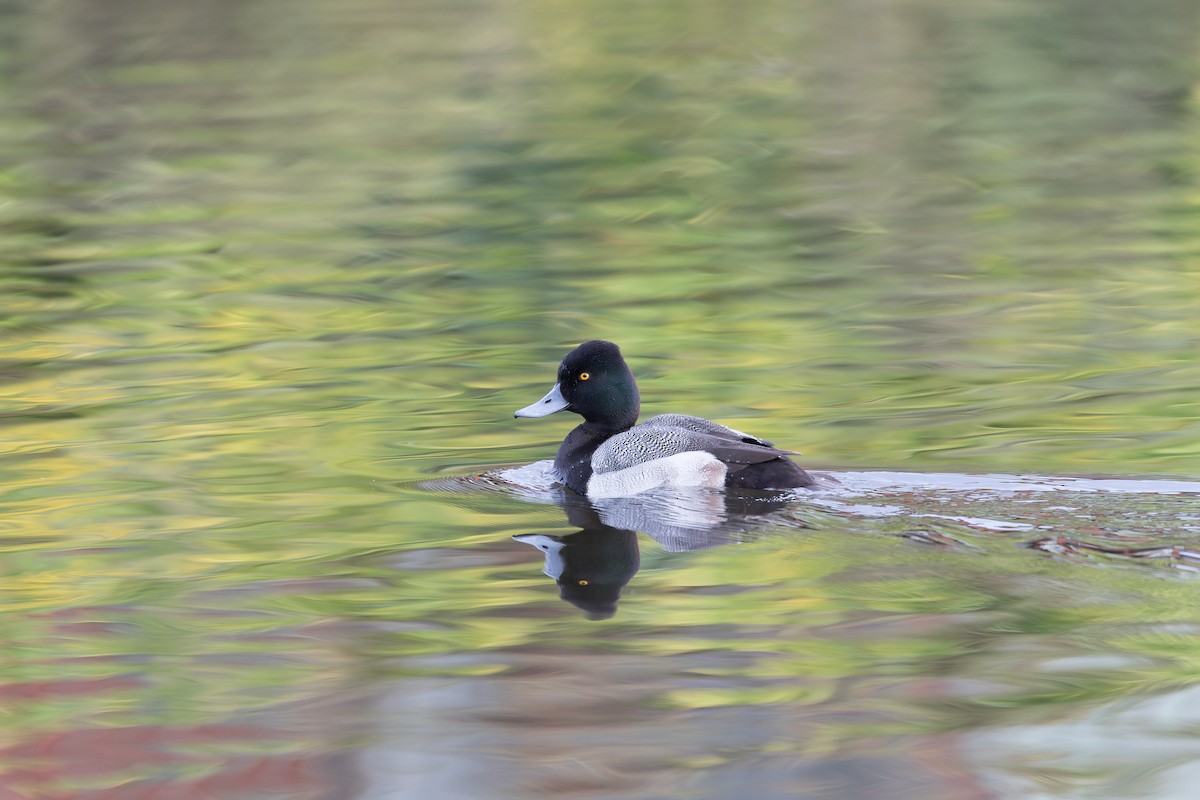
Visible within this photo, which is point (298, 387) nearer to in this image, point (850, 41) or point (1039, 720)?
point (1039, 720)

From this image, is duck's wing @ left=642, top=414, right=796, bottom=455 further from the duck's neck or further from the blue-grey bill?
the blue-grey bill

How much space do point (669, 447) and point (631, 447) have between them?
9.7 inches

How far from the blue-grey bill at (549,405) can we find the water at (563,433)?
0.28 m

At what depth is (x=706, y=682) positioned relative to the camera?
6469mm

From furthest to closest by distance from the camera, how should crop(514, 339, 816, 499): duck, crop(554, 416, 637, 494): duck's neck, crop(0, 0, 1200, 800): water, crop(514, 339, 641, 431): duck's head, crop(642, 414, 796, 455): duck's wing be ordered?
crop(514, 339, 641, 431): duck's head < crop(554, 416, 637, 494): duck's neck < crop(642, 414, 796, 455): duck's wing < crop(514, 339, 816, 499): duck < crop(0, 0, 1200, 800): water

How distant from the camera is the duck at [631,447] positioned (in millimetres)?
8875

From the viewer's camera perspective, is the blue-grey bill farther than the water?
Yes

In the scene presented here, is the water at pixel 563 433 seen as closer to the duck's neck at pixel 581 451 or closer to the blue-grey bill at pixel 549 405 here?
the duck's neck at pixel 581 451

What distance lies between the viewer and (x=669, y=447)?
30.3 feet

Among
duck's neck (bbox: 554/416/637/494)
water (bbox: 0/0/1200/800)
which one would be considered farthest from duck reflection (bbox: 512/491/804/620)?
duck's neck (bbox: 554/416/637/494)

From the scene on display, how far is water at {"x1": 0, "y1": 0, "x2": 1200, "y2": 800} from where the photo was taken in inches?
242

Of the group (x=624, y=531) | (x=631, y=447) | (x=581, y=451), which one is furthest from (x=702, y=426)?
(x=624, y=531)

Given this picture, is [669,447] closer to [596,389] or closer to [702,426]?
[702,426]

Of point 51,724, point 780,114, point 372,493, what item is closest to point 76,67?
point 780,114
